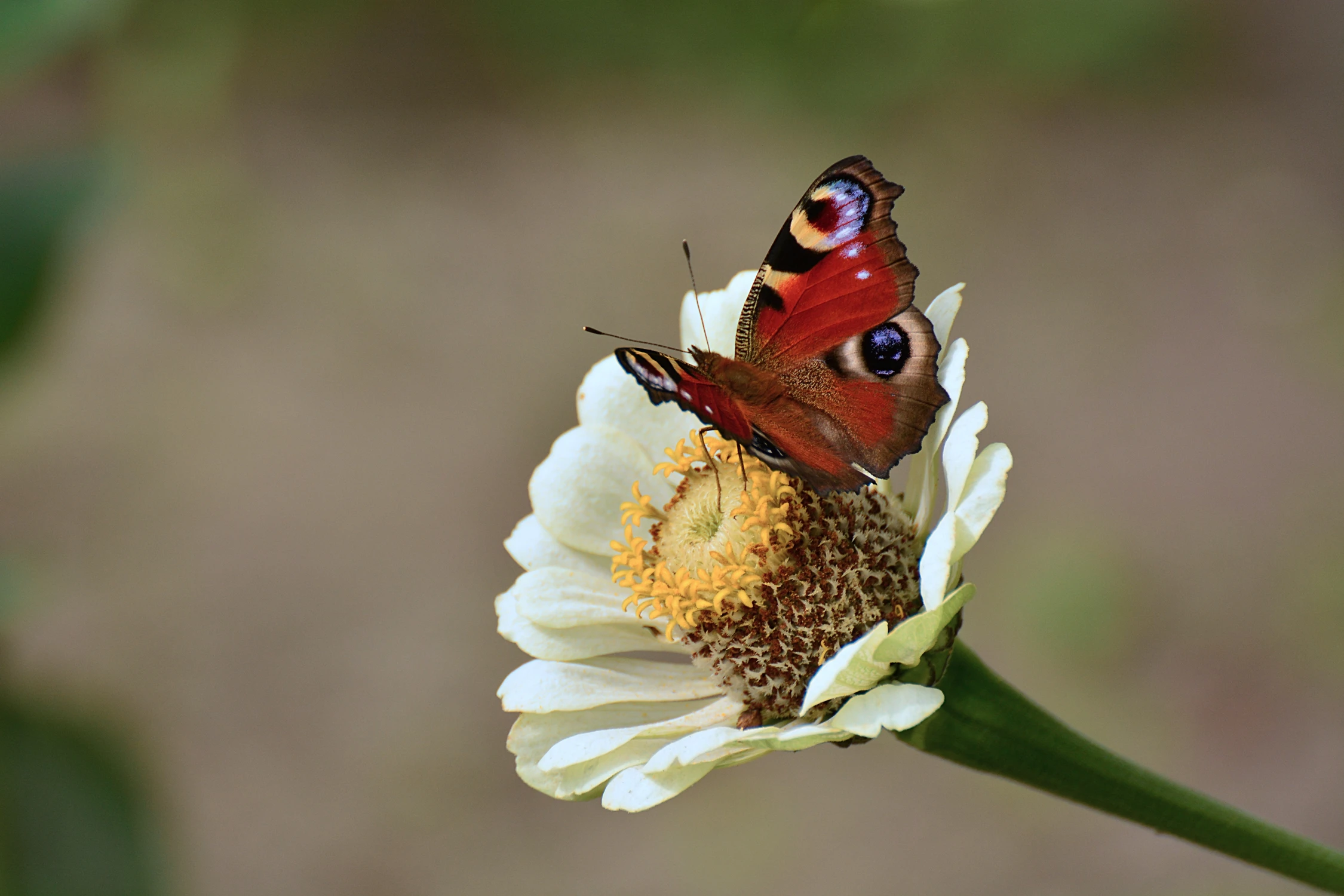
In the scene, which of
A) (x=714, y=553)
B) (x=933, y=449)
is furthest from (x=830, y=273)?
(x=714, y=553)

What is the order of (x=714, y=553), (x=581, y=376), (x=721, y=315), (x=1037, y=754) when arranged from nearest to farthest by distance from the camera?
(x=1037, y=754), (x=714, y=553), (x=721, y=315), (x=581, y=376)

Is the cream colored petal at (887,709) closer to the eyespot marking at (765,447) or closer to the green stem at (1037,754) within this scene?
the green stem at (1037,754)

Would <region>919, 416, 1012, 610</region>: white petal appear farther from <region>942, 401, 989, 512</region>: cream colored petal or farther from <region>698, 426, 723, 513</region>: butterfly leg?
<region>698, 426, 723, 513</region>: butterfly leg

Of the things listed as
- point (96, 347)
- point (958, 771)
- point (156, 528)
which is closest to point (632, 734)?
point (958, 771)

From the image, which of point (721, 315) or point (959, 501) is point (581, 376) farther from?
point (959, 501)

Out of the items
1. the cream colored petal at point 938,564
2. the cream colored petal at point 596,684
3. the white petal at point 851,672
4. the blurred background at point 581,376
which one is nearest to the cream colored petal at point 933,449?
the cream colored petal at point 938,564

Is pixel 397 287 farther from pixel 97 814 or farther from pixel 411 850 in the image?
pixel 97 814
